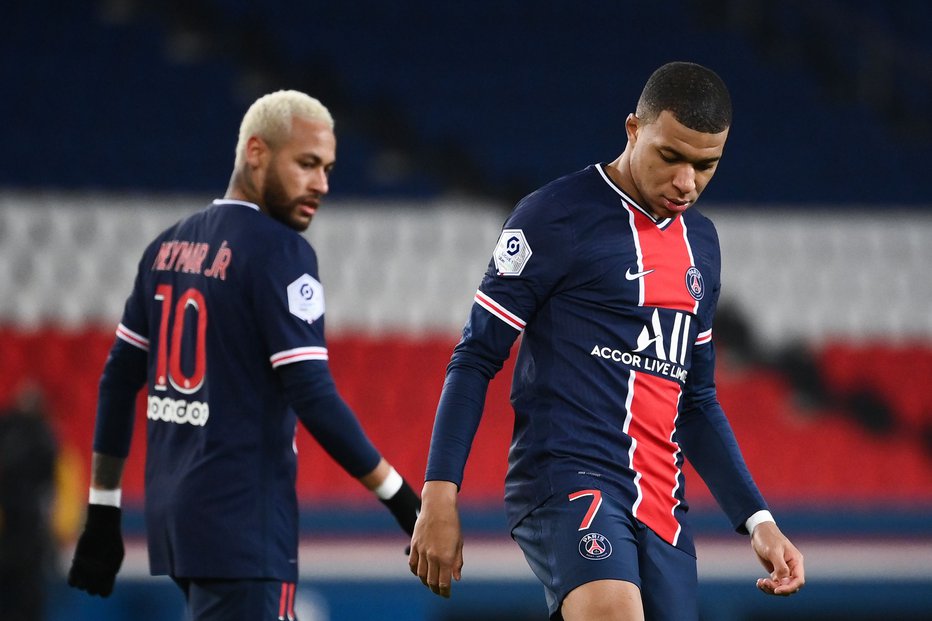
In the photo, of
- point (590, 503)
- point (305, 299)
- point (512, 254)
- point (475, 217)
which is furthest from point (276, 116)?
point (475, 217)

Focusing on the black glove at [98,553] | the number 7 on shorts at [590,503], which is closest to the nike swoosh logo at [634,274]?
the number 7 on shorts at [590,503]

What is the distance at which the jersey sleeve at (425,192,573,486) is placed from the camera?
106 inches

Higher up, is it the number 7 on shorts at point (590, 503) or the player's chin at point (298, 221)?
the player's chin at point (298, 221)

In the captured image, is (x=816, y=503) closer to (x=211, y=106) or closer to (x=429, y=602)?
(x=429, y=602)

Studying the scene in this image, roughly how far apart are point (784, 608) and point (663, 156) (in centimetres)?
622

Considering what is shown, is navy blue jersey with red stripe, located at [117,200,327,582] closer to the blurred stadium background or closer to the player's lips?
the player's lips

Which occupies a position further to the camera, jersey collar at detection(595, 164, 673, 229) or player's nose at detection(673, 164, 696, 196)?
jersey collar at detection(595, 164, 673, 229)

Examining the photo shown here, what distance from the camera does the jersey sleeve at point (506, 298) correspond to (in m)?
2.70

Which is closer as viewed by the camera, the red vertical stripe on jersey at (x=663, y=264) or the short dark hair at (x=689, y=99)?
the short dark hair at (x=689, y=99)

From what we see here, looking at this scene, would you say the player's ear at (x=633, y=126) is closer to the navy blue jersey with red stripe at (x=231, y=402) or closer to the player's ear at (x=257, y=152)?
the navy blue jersey with red stripe at (x=231, y=402)

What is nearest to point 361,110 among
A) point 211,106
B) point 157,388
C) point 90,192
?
point 211,106

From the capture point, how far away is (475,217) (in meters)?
10.3

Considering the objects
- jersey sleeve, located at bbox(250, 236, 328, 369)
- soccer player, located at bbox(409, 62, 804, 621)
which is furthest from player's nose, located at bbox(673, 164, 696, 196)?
jersey sleeve, located at bbox(250, 236, 328, 369)

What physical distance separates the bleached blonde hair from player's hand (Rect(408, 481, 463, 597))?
117 centimetres
